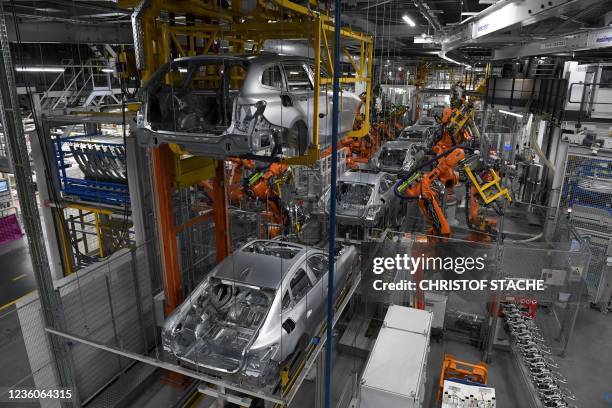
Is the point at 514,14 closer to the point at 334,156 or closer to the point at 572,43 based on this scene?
the point at 572,43

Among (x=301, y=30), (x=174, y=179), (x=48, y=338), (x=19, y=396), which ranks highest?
(x=301, y=30)

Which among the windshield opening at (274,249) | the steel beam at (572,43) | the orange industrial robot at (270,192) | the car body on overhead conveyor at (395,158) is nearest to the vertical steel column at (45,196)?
the orange industrial robot at (270,192)

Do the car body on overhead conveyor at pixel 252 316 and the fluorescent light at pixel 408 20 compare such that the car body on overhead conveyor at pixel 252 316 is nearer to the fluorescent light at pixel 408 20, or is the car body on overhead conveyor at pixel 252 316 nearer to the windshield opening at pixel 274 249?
the windshield opening at pixel 274 249

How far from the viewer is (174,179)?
5.68 meters

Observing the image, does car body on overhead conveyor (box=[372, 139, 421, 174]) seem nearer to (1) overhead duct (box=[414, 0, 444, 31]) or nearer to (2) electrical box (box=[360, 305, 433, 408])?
(1) overhead duct (box=[414, 0, 444, 31])

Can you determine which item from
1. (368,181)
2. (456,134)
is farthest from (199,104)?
(456,134)

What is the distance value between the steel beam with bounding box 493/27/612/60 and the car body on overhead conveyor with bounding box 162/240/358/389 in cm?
568

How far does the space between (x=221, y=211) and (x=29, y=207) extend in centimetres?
256

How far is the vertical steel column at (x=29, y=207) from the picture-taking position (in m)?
4.58

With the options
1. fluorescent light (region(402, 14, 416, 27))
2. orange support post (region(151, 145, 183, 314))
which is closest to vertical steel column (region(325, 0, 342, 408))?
orange support post (region(151, 145, 183, 314))

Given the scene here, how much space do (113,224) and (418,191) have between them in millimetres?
6141

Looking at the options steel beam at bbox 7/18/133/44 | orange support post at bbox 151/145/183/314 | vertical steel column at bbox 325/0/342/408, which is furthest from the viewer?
steel beam at bbox 7/18/133/44

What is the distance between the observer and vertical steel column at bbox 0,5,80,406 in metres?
4.58

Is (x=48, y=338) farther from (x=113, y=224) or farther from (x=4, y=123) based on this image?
(x=113, y=224)
